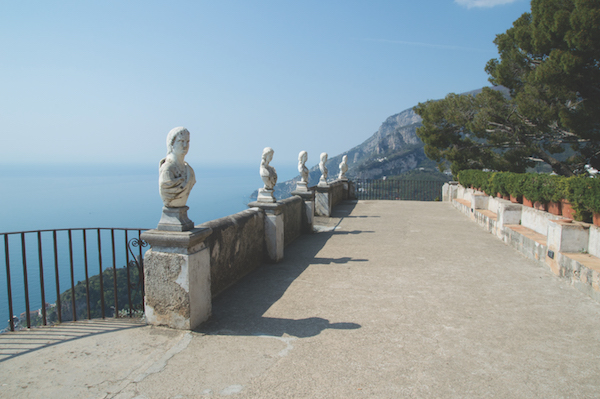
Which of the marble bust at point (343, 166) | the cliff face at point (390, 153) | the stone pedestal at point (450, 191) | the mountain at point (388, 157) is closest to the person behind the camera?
the stone pedestal at point (450, 191)

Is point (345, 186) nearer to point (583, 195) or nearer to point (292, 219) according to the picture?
point (292, 219)

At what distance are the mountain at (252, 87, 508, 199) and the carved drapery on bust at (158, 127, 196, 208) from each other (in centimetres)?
824

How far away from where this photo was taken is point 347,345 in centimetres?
337

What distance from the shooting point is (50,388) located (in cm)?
266

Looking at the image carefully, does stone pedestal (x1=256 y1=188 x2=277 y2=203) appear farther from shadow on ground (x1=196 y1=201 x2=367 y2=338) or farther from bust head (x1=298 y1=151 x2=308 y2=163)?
bust head (x1=298 y1=151 x2=308 y2=163)

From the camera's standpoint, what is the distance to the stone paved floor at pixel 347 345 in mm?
2719

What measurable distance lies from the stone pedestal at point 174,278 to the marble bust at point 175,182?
0.36ft

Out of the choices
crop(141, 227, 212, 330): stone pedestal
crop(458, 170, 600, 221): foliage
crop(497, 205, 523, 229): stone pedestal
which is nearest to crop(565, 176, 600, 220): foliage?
crop(458, 170, 600, 221): foliage

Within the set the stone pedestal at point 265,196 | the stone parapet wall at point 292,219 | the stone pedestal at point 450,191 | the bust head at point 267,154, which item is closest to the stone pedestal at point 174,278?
the stone pedestal at point 265,196

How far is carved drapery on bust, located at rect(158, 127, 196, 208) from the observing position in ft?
11.9

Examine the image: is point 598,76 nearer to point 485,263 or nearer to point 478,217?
point 478,217

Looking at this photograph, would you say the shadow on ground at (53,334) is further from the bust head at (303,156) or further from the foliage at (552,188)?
the bust head at (303,156)

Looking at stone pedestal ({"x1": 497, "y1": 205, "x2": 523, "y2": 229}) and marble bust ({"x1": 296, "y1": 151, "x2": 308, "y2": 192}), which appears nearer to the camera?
stone pedestal ({"x1": 497, "y1": 205, "x2": 523, "y2": 229})

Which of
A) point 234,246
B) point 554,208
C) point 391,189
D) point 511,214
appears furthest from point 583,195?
point 391,189
